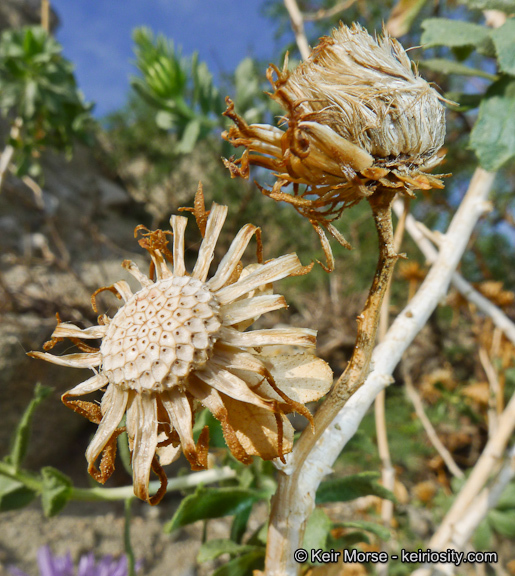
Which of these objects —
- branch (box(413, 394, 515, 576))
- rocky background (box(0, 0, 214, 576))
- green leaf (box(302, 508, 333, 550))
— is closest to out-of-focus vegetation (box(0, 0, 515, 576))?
green leaf (box(302, 508, 333, 550))

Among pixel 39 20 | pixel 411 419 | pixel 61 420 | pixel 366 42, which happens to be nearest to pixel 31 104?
→ pixel 61 420

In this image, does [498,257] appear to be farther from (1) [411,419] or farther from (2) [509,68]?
(2) [509,68]

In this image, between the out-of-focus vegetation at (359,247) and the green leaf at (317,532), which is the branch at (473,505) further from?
the green leaf at (317,532)

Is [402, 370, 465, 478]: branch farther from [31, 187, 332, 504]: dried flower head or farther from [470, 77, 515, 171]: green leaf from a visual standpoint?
[31, 187, 332, 504]: dried flower head

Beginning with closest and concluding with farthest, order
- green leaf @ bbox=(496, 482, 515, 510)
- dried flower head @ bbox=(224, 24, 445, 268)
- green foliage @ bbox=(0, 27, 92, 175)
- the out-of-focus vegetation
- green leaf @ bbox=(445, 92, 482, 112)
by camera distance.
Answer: dried flower head @ bbox=(224, 24, 445, 268)
the out-of-focus vegetation
green leaf @ bbox=(445, 92, 482, 112)
green leaf @ bbox=(496, 482, 515, 510)
green foliage @ bbox=(0, 27, 92, 175)

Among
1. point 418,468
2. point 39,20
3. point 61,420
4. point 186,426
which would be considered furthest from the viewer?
point 39,20

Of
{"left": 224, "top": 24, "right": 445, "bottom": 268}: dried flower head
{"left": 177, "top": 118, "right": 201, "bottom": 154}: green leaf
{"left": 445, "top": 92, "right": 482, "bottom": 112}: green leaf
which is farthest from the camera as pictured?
{"left": 177, "top": 118, "right": 201, "bottom": 154}: green leaf
